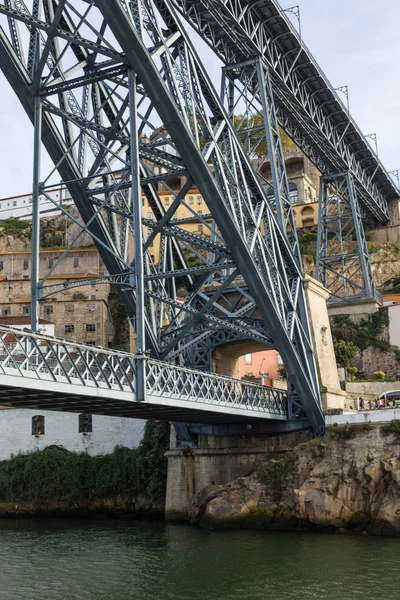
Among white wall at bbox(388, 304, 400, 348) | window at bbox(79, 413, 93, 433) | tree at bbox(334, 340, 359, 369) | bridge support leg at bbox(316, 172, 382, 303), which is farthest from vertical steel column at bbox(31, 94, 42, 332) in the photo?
white wall at bbox(388, 304, 400, 348)

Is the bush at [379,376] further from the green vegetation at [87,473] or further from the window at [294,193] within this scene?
the window at [294,193]

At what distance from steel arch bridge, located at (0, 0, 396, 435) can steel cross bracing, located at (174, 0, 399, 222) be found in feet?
0.35

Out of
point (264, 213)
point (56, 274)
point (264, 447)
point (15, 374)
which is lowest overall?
point (264, 447)

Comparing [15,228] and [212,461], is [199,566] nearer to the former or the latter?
[212,461]

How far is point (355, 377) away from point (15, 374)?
2996cm

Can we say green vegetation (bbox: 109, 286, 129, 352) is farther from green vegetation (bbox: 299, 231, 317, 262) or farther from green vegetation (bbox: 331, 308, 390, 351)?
green vegetation (bbox: 331, 308, 390, 351)

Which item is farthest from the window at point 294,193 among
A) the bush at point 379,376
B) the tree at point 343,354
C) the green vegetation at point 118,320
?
the bush at point 379,376

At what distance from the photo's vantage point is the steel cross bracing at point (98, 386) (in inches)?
698

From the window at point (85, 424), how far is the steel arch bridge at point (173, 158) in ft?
25.1

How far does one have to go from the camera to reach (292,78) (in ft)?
132

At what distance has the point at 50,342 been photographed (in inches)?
739

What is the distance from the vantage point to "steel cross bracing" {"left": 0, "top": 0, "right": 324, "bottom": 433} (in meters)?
22.7

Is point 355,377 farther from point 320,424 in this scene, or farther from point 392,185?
point 392,185

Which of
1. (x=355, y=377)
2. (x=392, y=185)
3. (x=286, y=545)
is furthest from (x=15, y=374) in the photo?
(x=392, y=185)
